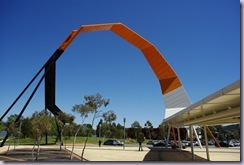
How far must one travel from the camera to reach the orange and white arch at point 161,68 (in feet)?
98.8

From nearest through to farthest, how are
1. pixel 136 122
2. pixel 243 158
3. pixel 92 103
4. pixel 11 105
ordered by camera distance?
pixel 243 158, pixel 92 103, pixel 11 105, pixel 136 122

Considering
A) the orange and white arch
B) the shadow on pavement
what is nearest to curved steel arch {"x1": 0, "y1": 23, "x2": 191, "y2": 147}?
the orange and white arch

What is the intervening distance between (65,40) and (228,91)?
25.2m

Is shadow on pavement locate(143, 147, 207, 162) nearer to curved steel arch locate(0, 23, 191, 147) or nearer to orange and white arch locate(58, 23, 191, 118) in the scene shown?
orange and white arch locate(58, 23, 191, 118)

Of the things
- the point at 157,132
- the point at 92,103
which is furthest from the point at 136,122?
the point at 92,103

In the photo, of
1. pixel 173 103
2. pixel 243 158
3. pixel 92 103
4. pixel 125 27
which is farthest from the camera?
pixel 173 103

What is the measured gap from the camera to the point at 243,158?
927cm

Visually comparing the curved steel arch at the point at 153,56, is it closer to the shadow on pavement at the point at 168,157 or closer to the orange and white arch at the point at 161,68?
the orange and white arch at the point at 161,68

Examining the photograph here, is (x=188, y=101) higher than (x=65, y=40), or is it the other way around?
(x=65, y=40)

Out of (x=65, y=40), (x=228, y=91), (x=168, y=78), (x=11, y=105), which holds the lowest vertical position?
(x=228, y=91)

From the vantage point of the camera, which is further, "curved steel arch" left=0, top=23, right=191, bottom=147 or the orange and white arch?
the orange and white arch

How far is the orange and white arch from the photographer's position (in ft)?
98.8

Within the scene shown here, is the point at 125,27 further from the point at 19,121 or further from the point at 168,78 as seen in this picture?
the point at 19,121

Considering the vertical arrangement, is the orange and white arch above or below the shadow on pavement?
above
